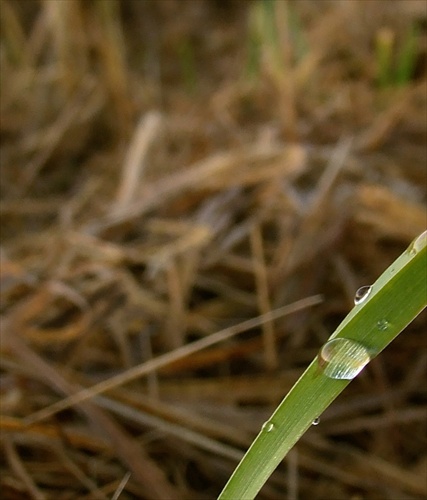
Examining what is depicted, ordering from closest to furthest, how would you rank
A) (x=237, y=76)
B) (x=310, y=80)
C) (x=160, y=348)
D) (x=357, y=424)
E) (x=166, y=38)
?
(x=357, y=424) < (x=160, y=348) < (x=310, y=80) < (x=237, y=76) < (x=166, y=38)

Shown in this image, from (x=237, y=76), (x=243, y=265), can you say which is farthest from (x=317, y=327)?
(x=237, y=76)

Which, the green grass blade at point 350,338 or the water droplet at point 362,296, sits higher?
the water droplet at point 362,296

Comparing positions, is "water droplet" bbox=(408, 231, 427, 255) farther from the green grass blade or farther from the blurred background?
the blurred background

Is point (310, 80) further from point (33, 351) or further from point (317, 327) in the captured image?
point (33, 351)

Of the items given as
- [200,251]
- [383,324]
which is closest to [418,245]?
[383,324]

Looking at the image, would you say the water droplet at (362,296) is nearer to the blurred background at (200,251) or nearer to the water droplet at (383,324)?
the water droplet at (383,324)

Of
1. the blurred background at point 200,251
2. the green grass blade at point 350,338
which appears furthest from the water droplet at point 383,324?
the blurred background at point 200,251

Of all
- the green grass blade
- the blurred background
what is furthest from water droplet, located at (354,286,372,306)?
the blurred background
